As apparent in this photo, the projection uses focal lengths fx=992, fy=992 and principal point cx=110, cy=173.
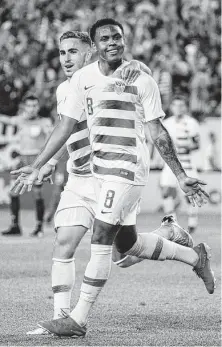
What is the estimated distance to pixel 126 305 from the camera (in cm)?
846

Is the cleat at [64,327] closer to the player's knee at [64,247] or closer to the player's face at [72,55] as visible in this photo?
the player's knee at [64,247]

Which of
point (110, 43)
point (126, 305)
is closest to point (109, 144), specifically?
point (110, 43)

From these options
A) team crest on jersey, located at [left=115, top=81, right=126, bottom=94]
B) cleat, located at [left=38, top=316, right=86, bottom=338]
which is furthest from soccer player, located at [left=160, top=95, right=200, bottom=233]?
cleat, located at [left=38, top=316, right=86, bottom=338]

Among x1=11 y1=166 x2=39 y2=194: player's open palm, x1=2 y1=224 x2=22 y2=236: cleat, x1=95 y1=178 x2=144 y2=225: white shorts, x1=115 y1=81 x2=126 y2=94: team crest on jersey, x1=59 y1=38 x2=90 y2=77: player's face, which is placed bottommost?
x1=2 y1=224 x2=22 y2=236: cleat

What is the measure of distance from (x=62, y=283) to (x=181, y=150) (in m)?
10.1

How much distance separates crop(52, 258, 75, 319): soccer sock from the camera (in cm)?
689

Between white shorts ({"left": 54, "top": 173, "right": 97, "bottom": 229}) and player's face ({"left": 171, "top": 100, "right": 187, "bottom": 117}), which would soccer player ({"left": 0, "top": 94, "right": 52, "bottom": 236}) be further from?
white shorts ({"left": 54, "top": 173, "right": 97, "bottom": 229})

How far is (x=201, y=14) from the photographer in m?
25.2

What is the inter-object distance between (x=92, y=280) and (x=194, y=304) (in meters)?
2.12

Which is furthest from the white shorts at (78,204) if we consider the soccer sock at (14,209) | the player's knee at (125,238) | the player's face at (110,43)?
the soccer sock at (14,209)

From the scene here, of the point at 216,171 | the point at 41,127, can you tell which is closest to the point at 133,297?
the point at 41,127

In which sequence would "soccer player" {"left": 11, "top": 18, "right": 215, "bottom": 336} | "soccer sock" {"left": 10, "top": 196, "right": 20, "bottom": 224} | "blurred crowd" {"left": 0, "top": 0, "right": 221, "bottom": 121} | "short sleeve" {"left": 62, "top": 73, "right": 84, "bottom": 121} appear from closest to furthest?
"soccer player" {"left": 11, "top": 18, "right": 215, "bottom": 336}, "short sleeve" {"left": 62, "top": 73, "right": 84, "bottom": 121}, "soccer sock" {"left": 10, "top": 196, "right": 20, "bottom": 224}, "blurred crowd" {"left": 0, "top": 0, "right": 221, "bottom": 121}

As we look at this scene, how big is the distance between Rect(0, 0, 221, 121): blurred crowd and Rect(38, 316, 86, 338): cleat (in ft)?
51.8

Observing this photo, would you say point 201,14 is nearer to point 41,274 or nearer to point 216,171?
point 216,171
